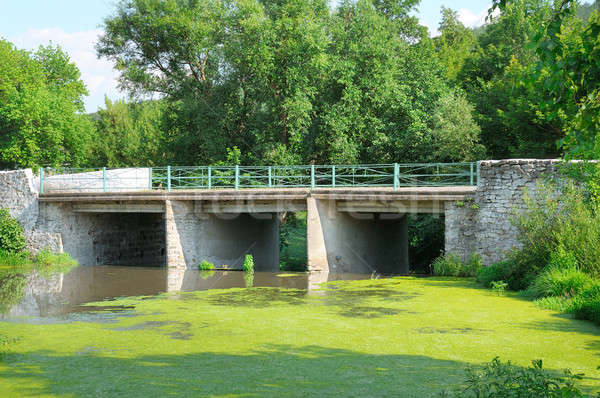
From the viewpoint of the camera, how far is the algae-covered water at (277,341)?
721 centimetres

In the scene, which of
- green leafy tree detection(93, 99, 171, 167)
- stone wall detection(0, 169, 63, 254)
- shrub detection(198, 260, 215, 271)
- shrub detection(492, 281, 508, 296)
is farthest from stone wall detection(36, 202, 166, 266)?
shrub detection(492, 281, 508, 296)

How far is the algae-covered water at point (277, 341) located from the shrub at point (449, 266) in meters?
1.76

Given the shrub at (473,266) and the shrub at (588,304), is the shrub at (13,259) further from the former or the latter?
the shrub at (588,304)

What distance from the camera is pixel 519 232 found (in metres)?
16.2

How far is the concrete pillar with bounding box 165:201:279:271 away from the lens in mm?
21531

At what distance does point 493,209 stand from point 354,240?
589 centimetres

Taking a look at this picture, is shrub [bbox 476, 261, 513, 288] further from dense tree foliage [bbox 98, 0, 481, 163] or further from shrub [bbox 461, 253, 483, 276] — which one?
dense tree foliage [bbox 98, 0, 481, 163]

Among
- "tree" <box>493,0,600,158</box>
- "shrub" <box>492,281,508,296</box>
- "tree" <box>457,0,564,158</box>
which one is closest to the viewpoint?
"tree" <box>493,0,600,158</box>

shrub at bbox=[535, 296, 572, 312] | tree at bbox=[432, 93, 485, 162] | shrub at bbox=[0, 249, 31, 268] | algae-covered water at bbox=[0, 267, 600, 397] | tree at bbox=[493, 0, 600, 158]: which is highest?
tree at bbox=[432, 93, 485, 162]

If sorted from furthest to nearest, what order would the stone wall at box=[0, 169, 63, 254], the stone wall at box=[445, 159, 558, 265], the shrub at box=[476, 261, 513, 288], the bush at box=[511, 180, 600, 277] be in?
1. the stone wall at box=[0, 169, 63, 254]
2. the stone wall at box=[445, 159, 558, 265]
3. the shrub at box=[476, 261, 513, 288]
4. the bush at box=[511, 180, 600, 277]

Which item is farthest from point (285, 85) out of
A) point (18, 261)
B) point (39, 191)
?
point (18, 261)

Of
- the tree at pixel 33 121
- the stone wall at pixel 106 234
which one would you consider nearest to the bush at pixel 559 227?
the stone wall at pixel 106 234

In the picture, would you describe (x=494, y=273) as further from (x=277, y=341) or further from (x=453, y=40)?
(x=453, y=40)

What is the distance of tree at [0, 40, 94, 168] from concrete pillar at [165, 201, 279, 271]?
16002 millimetres
